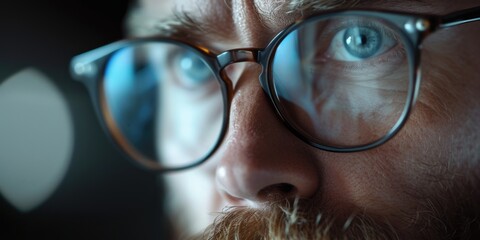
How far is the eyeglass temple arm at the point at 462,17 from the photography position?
0.61 meters

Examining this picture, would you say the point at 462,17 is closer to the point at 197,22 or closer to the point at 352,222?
the point at 352,222

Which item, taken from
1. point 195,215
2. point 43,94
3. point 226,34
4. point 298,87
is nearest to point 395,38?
point 298,87

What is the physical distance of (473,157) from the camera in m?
0.69

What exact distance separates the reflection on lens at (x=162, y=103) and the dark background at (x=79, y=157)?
0.87ft

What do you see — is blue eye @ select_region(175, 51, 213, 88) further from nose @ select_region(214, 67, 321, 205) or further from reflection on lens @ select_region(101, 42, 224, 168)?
nose @ select_region(214, 67, 321, 205)

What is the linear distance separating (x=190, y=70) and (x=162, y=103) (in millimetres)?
104

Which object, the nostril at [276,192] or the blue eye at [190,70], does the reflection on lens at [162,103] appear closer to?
the blue eye at [190,70]

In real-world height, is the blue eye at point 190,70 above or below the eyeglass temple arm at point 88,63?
below

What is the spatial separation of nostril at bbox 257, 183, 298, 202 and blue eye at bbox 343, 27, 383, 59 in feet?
0.64

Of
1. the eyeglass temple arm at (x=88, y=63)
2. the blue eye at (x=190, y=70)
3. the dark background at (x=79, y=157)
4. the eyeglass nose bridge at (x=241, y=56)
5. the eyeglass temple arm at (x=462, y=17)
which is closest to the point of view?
the eyeglass temple arm at (x=462, y=17)

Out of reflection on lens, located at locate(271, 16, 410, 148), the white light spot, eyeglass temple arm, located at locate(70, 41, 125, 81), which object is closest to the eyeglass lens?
reflection on lens, located at locate(271, 16, 410, 148)

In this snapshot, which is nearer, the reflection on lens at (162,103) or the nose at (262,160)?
the nose at (262,160)

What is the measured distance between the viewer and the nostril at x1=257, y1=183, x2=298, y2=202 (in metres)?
0.67

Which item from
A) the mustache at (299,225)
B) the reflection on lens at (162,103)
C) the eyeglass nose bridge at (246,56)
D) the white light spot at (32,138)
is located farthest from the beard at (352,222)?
the white light spot at (32,138)
